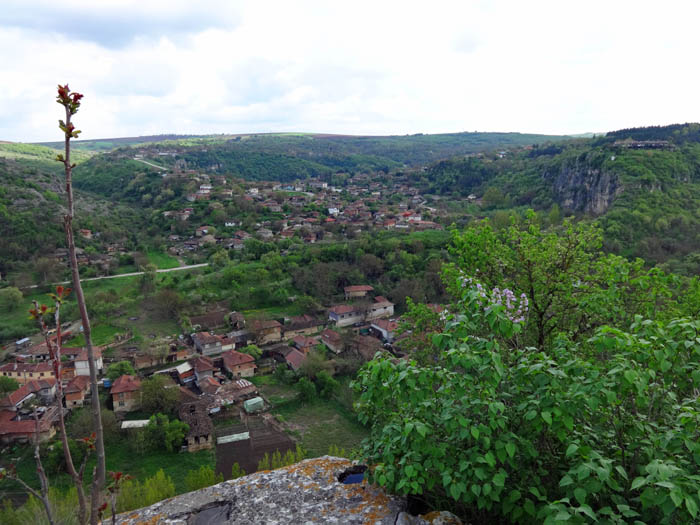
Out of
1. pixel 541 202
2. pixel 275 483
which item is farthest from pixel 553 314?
pixel 541 202

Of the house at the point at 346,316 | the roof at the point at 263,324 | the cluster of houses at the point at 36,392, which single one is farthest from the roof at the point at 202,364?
the house at the point at 346,316

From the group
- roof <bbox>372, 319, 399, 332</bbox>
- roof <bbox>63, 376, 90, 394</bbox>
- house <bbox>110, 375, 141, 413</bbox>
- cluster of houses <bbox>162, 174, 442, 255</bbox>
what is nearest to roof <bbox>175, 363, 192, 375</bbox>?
house <bbox>110, 375, 141, 413</bbox>

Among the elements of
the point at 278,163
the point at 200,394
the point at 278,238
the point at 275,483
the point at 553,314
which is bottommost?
the point at 200,394

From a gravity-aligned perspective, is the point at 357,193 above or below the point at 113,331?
above

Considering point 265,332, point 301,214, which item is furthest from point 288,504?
point 301,214

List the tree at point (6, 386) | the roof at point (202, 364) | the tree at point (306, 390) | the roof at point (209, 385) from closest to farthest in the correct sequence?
the tree at point (6, 386) < the tree at point (306, 390) < the roof at point (209, 385) < the roof at point (202, 364)

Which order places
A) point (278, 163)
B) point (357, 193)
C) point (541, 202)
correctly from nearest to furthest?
1. point (541, 202)
2. point (357, 193)
3. point (278, 163)

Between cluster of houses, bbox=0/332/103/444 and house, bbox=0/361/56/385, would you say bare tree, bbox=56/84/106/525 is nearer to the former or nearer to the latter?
cluster of houses, bbox=0/332/103/444

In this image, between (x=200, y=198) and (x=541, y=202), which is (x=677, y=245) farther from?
(x=200, y=198)

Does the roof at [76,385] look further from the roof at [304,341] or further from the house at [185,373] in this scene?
the roof at [304,341]
